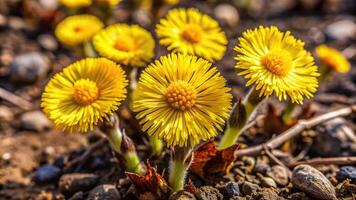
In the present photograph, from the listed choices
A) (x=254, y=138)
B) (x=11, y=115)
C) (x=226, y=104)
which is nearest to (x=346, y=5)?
(x=254, y=138)

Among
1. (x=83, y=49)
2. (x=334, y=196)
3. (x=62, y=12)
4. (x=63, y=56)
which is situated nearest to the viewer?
(x=334, y=196)

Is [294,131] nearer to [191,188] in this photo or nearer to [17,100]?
[191,188]

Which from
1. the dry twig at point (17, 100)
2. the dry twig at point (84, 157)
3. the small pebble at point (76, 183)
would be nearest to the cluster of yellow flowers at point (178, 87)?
the small pebble at point (76, 183)

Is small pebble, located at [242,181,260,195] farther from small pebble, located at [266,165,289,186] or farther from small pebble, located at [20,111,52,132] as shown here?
small pebble, located at [20,111,52,132]

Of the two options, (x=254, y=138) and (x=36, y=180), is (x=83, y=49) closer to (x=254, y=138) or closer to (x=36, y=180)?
(x=36, y=180)

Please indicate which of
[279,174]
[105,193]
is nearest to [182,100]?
[105,193]

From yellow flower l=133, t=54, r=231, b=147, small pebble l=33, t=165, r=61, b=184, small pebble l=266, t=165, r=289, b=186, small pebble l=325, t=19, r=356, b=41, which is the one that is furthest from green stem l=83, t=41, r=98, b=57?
small pebble l=325, t=19, r=356, b=41

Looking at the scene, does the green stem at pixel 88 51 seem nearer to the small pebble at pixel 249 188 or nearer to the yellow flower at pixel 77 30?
the yellow flower at pixel 77 30
